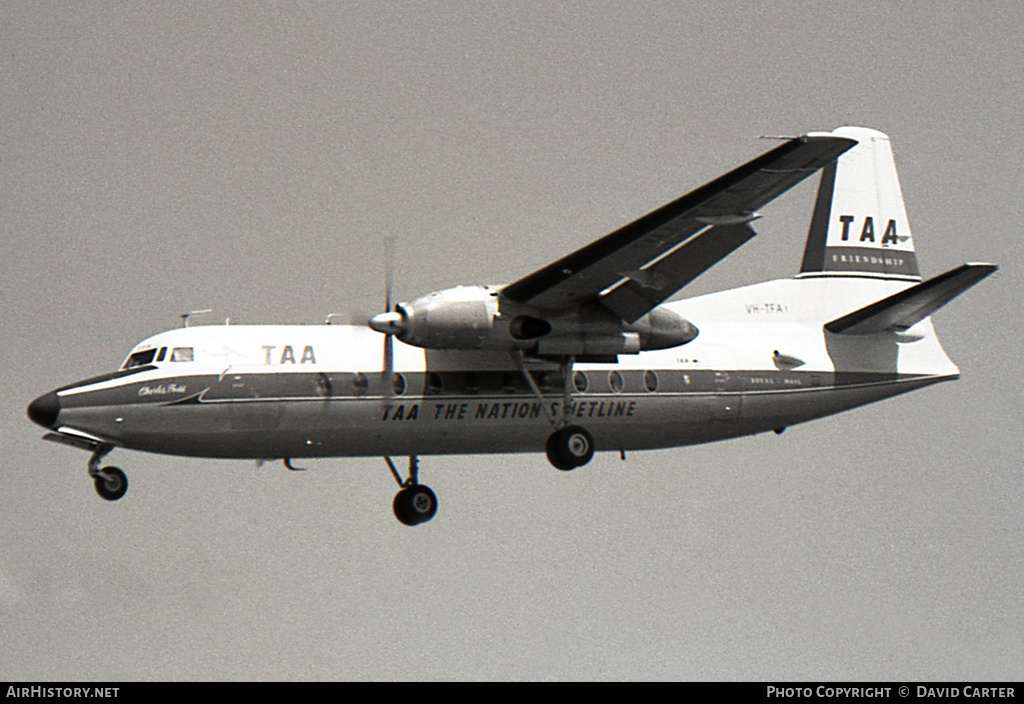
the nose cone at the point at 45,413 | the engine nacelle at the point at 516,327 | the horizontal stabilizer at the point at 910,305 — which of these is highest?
the horizontal stabilizer at the point at 910,305

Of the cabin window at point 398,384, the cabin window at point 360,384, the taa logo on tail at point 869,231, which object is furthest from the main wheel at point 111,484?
the taa logo on tail at point 869,231

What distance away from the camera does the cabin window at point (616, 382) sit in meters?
22.9

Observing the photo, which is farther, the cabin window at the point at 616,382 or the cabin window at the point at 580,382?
the cabin window at the point at 616,382

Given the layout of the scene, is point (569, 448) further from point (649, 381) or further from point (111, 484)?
point (111, 484)

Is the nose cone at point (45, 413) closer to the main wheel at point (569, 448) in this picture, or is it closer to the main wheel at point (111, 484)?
the main wheel at point (111, 484)

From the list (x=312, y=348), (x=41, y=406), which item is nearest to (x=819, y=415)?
(x=312, y=348)

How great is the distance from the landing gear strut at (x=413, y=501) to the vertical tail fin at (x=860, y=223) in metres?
7.81

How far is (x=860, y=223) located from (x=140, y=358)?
13.0 meters

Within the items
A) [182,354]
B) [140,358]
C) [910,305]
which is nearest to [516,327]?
[182,354]

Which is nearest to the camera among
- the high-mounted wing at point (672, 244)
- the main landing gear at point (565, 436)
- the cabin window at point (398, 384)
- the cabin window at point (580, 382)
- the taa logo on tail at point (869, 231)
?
the high-mounted wing at point (672, 244)

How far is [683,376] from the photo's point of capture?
23328mm

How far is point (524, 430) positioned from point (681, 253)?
3626 mm

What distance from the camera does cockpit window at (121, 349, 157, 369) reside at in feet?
68.9
